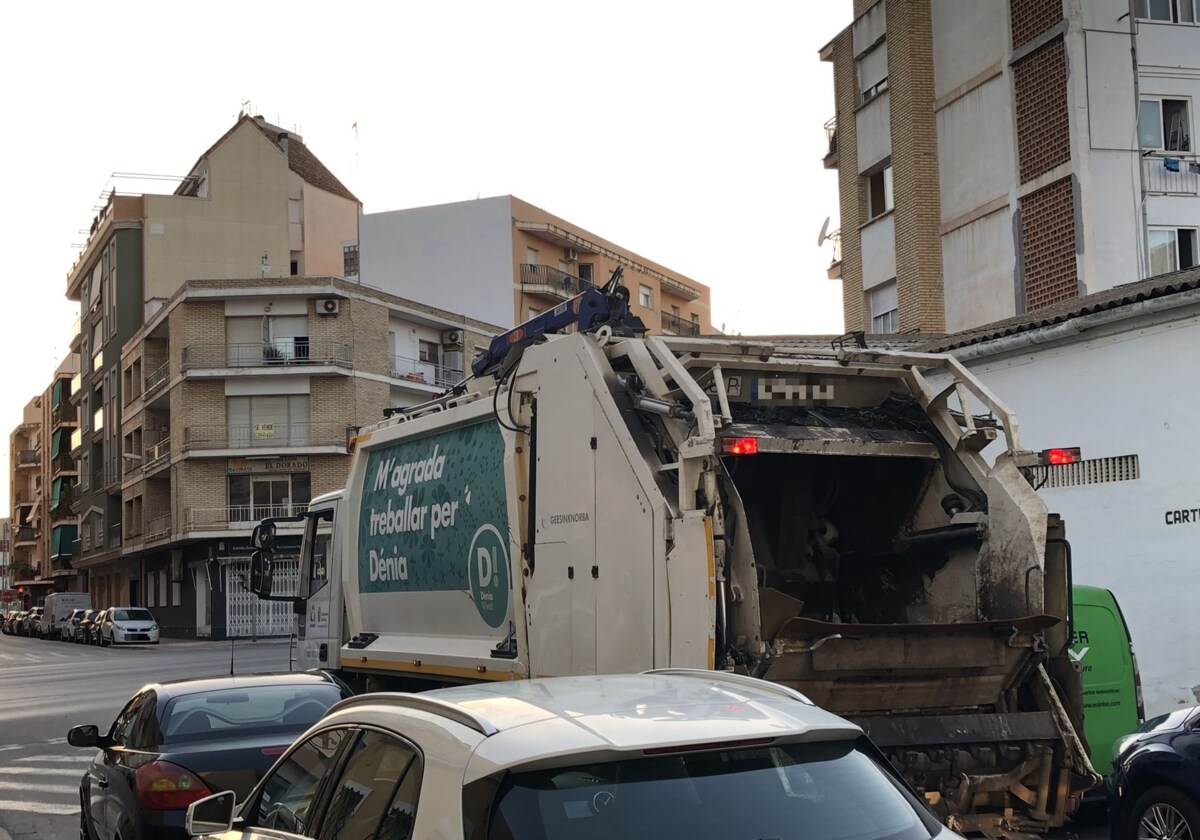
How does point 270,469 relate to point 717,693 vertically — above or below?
above

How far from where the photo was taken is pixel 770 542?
825 cm

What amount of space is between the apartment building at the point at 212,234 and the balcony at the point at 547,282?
940 centimetres

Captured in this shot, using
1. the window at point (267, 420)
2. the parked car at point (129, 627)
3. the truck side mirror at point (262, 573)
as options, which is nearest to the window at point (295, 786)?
the truck side mirror at point (262, 573)

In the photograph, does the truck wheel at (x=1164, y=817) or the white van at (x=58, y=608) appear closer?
the truck wheel at (x=1164, y=817)

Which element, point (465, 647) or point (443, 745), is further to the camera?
point (465, 647)

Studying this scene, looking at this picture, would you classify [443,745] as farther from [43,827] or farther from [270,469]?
[270,469]

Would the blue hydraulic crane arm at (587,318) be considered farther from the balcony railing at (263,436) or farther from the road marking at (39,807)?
the balcony railing at (263,436)

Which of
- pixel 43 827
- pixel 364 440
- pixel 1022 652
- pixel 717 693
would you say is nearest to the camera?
pixel 717 693

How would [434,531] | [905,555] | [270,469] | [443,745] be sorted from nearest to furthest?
1. [443,745]
2. [905,555]
3. [434,531]
4. [270,469]

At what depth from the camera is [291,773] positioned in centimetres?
442

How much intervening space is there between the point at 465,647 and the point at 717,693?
5.19 meters

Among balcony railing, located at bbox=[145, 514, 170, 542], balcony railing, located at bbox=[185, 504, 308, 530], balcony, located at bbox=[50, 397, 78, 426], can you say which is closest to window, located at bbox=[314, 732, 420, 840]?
balcony railing, located at bbox=[185, 504, 308, 530]

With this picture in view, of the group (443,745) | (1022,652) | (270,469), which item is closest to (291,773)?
(443,745)

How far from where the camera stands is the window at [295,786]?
415cm
